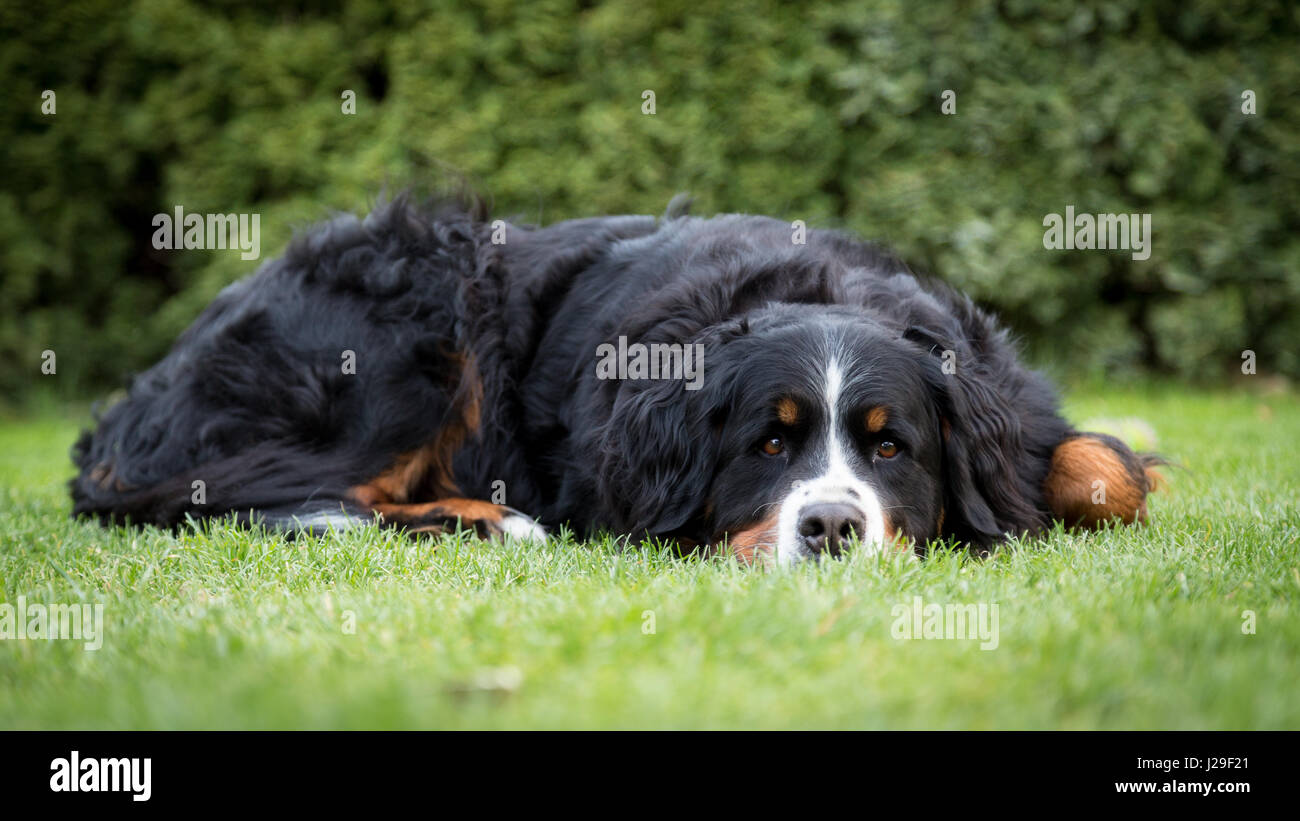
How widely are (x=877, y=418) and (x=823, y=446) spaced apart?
0.55 feet

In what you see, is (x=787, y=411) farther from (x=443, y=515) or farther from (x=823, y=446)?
(x=443, y=515)

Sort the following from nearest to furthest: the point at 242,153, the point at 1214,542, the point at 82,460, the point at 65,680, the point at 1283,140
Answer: the point at 65,680
the point at 1214,542
the point at 82,460
the point at 1283,140
the point at 242,153

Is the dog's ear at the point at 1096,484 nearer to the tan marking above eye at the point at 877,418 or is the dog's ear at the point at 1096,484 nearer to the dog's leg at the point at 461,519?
the tan marking above eye at the point at 877,418

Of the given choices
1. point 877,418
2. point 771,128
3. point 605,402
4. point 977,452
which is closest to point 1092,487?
point 977,452

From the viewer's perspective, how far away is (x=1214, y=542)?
320 centimetres

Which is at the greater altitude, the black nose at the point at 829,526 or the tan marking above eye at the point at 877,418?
the tan marking above eye at the point at 877,418

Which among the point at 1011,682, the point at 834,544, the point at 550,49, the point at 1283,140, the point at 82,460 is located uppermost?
the point at 550,49

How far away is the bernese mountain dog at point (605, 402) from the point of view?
3277 millimetres

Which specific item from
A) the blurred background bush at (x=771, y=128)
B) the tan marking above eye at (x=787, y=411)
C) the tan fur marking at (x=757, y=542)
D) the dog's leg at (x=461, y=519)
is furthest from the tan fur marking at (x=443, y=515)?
the blurred background bush at (x=771, y=128)

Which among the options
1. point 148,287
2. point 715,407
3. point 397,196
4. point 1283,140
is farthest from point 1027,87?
point 148,287

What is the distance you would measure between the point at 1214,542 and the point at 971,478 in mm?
674

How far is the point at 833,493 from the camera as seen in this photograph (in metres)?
3.06
